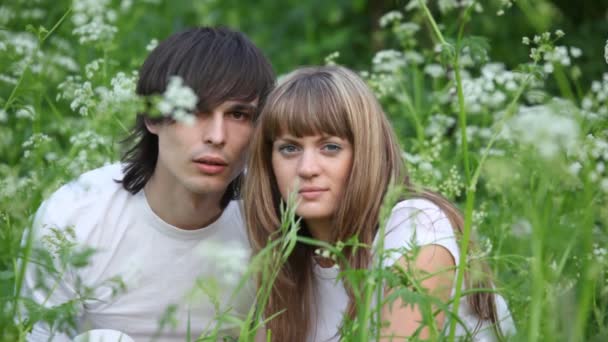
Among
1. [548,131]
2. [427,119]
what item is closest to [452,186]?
[427,119]

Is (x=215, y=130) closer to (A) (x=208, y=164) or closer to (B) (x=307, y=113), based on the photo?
(A) (x=208, y=164)

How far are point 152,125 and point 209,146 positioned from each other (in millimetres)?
428

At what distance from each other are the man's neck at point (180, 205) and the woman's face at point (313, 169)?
18.2 inches

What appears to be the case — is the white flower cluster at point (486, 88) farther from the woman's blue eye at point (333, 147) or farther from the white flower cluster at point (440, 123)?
the woman's blue eye at point (333, 147)

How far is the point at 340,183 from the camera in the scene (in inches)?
111

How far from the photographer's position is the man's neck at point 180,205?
3199 millimetres

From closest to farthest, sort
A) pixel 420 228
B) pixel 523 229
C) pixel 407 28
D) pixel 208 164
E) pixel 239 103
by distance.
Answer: pixel 523 229 < pixel 420 228 < pixel 208 164 < pixel 239 103 < pixel 407 28

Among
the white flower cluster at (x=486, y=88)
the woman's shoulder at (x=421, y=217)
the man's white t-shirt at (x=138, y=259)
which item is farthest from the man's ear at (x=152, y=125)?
the white flower cluster at (x=486, y=88)

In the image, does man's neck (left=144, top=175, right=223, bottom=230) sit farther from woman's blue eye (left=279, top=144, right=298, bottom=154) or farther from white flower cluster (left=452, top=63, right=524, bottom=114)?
white flower cluster (left=452, top=63, right=524, bottom=114)

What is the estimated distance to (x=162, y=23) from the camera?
6.95 m

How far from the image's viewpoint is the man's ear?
3.14m

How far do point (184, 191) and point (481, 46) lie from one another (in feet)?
4.20

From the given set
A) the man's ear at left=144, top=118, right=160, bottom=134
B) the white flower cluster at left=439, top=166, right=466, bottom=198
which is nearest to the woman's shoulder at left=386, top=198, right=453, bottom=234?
the white flower cluster at left=439, top=166, right=466, bottom=198

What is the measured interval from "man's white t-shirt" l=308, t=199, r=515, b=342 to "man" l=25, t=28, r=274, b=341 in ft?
0.98
